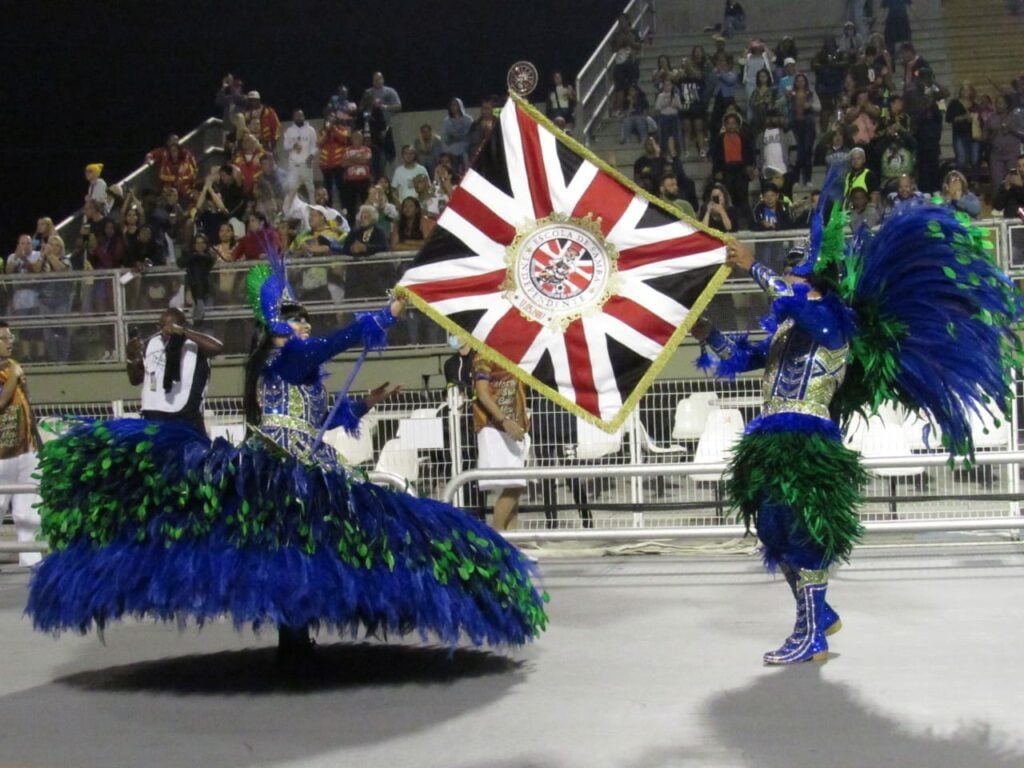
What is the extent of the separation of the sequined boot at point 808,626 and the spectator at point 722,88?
10157 millimetres

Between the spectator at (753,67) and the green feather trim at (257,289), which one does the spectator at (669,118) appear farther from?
the green feather trim at (257,289)

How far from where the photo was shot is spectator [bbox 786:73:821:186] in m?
15.0

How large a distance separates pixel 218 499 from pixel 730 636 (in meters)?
2.45

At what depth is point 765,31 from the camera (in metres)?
17.9

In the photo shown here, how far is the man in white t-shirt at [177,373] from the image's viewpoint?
9.88 metres

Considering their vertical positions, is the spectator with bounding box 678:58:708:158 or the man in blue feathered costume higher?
the spectator with bounding box 678:58:708:158

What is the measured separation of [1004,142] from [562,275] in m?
9.41

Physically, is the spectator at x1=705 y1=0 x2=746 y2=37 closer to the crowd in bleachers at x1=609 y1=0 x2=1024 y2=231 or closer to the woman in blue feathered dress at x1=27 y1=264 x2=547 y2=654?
the crowd in bleachers at x1=609 y1=0 x2=1024 y2=231

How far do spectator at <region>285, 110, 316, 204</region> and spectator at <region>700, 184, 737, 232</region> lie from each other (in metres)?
5.07

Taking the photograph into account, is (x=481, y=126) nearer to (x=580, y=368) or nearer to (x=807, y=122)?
(x=807, y=122)

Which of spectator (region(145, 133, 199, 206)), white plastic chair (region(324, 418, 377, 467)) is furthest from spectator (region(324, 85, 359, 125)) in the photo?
white plastic chair (region(324, 418, 377, 467))

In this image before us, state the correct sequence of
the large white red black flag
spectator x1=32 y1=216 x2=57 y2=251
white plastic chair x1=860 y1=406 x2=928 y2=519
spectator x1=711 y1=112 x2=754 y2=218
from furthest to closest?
spectator x1=32 y1=216 x2=57 y2=251
spectator x1=711 y1=112 x2=754 y2=218
white plastic chair x1=860 y1=406 x2=928 y2=519
the large white red black flag

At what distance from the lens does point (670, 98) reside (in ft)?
53.5

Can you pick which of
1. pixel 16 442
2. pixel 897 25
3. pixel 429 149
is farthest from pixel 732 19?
pixel 16 442
